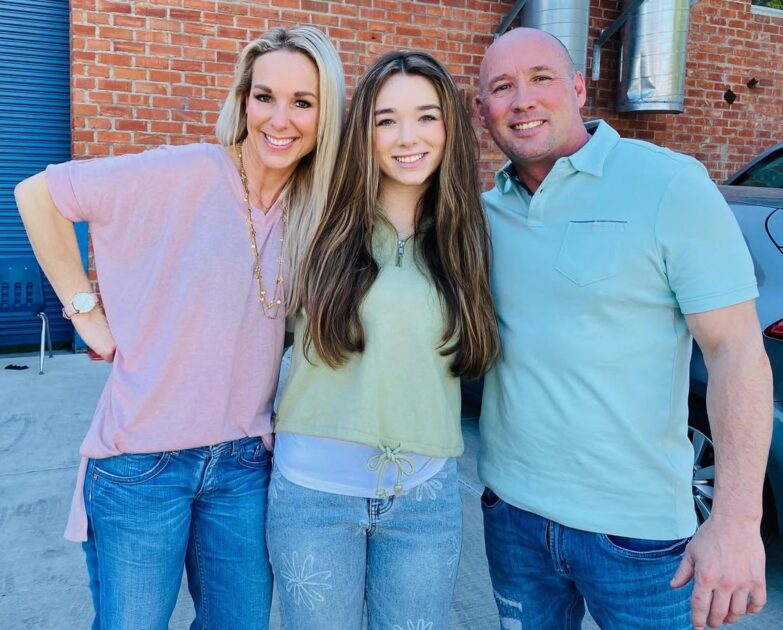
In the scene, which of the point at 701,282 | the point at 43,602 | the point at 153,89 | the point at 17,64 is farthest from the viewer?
the point at 17,64

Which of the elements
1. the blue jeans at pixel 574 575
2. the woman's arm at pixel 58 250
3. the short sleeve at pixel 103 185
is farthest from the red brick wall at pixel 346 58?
the blue jeans at pixel 574 575

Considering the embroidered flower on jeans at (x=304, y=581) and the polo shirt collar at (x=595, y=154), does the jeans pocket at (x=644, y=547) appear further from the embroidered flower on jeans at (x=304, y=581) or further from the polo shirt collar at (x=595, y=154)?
the polo shirt collar at (x=595, y=154)

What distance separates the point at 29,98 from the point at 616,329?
6.35 meters

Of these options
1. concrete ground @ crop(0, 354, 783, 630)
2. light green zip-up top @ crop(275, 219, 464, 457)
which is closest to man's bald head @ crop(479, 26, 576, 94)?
light green zip-up top @ crop(275, 219, 464, 457)

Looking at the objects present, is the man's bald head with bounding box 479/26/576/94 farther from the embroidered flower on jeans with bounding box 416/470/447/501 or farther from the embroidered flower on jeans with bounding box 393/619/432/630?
the embroidered flower on jeans with bounding box 393/619/432/630

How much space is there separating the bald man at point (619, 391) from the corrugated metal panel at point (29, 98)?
5861 mm

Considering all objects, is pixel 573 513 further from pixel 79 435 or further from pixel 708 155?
pixel 708 155

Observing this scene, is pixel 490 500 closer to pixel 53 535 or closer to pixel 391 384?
pixel 391 384

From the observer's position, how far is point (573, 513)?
160 cm

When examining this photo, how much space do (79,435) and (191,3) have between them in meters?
3.59

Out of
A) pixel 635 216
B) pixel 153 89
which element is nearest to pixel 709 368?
pixel 635 216

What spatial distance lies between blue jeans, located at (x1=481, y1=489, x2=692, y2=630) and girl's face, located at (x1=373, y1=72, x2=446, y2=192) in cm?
86

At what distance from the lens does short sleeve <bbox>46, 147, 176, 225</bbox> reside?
165 centimetres

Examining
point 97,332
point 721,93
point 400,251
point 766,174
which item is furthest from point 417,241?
point 721,93
